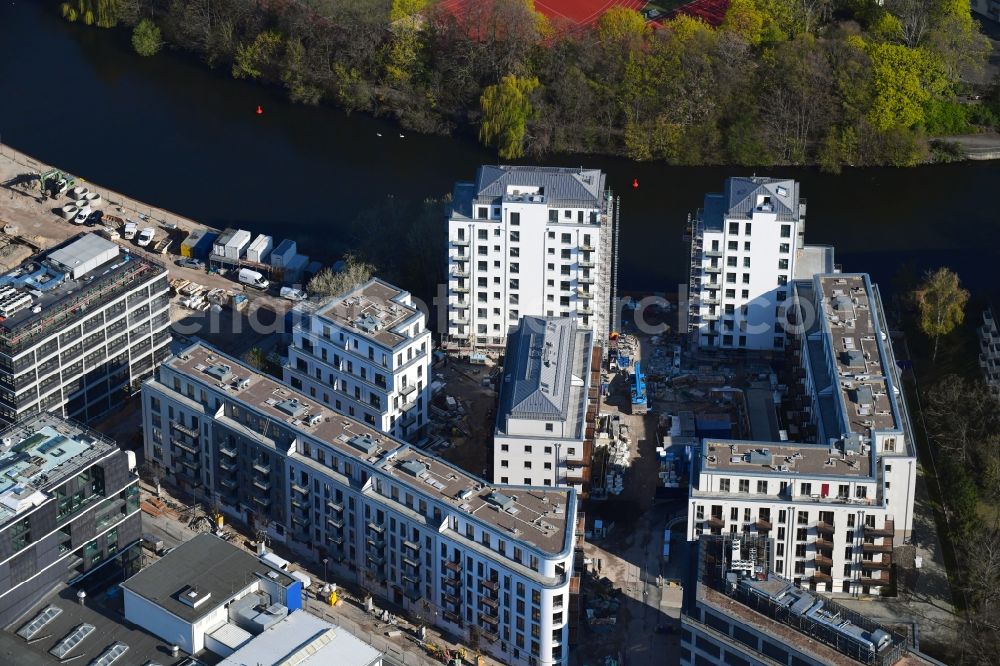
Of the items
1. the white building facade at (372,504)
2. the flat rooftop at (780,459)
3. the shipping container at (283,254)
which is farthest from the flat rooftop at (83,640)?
the shipping container at (283,254)

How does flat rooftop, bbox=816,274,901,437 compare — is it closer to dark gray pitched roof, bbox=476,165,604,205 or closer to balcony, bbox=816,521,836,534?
balcony, bbox=816,521,836,534

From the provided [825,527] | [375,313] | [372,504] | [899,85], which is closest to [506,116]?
[899,85]

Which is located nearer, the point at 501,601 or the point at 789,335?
the point at 501,601

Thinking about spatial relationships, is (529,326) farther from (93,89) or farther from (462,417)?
(93,89)

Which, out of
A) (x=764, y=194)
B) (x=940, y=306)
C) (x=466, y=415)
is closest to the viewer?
(x=466, y=415)

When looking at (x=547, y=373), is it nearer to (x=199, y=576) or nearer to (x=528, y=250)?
(x=528, y=250)

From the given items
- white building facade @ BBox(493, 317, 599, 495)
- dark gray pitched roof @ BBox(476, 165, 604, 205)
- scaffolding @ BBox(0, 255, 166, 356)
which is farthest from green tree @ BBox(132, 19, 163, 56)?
white building facade @ BBox(493, 317, 599, 495)

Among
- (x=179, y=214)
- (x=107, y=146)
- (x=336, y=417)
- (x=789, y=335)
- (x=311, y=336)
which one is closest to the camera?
(x=336, y=417)

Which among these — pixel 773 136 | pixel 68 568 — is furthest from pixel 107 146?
pixel 68 568
